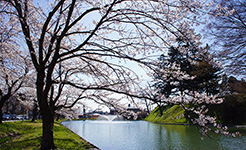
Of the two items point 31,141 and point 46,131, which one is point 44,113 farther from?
point 31,141

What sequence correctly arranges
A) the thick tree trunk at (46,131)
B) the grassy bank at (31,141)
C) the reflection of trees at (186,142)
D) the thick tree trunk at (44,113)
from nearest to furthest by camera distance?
the thick tree trunk at (44,113) < the thick tree trunk at (46,131) < the grassy bank at (31,141) < the reflection of trees at (186,142)

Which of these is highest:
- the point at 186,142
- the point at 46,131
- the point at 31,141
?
the point at 46,131

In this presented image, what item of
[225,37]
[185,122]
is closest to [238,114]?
[185,122]

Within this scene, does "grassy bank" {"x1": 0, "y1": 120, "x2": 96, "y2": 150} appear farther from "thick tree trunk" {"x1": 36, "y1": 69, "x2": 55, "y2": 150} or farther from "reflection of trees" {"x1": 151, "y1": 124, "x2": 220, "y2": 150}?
"reflection of trees" {"x1": 151, "y1": 124, "x2": 220, "y2": 150}

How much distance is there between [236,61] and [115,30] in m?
9.72

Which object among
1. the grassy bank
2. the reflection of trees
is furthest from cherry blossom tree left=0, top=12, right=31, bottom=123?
the reflection of trees

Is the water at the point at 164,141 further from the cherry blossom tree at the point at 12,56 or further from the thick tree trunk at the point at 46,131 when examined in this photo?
the cherry blossom tree at the point at 12,56

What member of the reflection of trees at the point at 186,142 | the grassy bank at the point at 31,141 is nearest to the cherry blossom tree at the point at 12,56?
the grassy bank at the point at 31,141

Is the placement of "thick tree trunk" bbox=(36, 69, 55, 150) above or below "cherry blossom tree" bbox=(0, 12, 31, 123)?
below

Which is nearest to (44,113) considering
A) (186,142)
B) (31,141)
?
(31,141)

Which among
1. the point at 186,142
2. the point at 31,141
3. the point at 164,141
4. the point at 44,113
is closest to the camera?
the point at 44,113

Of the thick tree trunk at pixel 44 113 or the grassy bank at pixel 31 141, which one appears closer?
the thick tree trunk at pixel 44 113

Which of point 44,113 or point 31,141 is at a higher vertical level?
point 44,113

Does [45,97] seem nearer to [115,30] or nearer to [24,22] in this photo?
[24,22]
